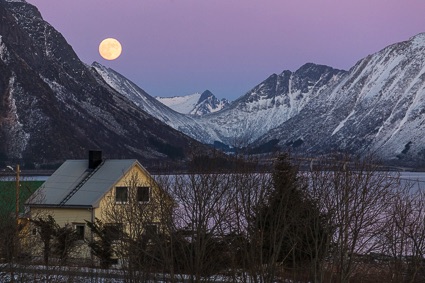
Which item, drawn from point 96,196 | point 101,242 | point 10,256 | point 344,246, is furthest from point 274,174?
point 96,196

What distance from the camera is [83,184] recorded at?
58.2 metres

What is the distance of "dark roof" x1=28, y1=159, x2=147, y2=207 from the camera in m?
56.3

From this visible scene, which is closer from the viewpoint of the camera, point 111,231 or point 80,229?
point 111,231

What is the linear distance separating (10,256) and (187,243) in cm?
740

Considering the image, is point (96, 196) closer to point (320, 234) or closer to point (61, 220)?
point (61, 220)

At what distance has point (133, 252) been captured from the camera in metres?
36.1

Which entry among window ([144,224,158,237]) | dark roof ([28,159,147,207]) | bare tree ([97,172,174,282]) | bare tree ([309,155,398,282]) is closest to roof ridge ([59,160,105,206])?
dark roof ([28,159,147,207])

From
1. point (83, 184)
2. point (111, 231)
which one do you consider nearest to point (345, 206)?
point (111, 231)

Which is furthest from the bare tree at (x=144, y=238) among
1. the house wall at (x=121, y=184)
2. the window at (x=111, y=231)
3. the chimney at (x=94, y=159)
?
the chimney at (x=94, y=159)

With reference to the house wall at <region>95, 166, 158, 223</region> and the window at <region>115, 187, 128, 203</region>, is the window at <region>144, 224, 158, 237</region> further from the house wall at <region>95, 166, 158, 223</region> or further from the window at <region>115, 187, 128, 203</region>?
the window at <region>115, 187, 128, 203</region>

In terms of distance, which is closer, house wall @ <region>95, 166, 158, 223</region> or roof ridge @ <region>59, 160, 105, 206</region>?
house wall @ <region>95, 166, 158, 223</region>

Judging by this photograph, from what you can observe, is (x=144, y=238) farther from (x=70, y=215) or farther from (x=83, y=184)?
(x=83, y=184)

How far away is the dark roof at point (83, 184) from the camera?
56344 mm

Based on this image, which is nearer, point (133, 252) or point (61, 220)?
point (133, 252)
